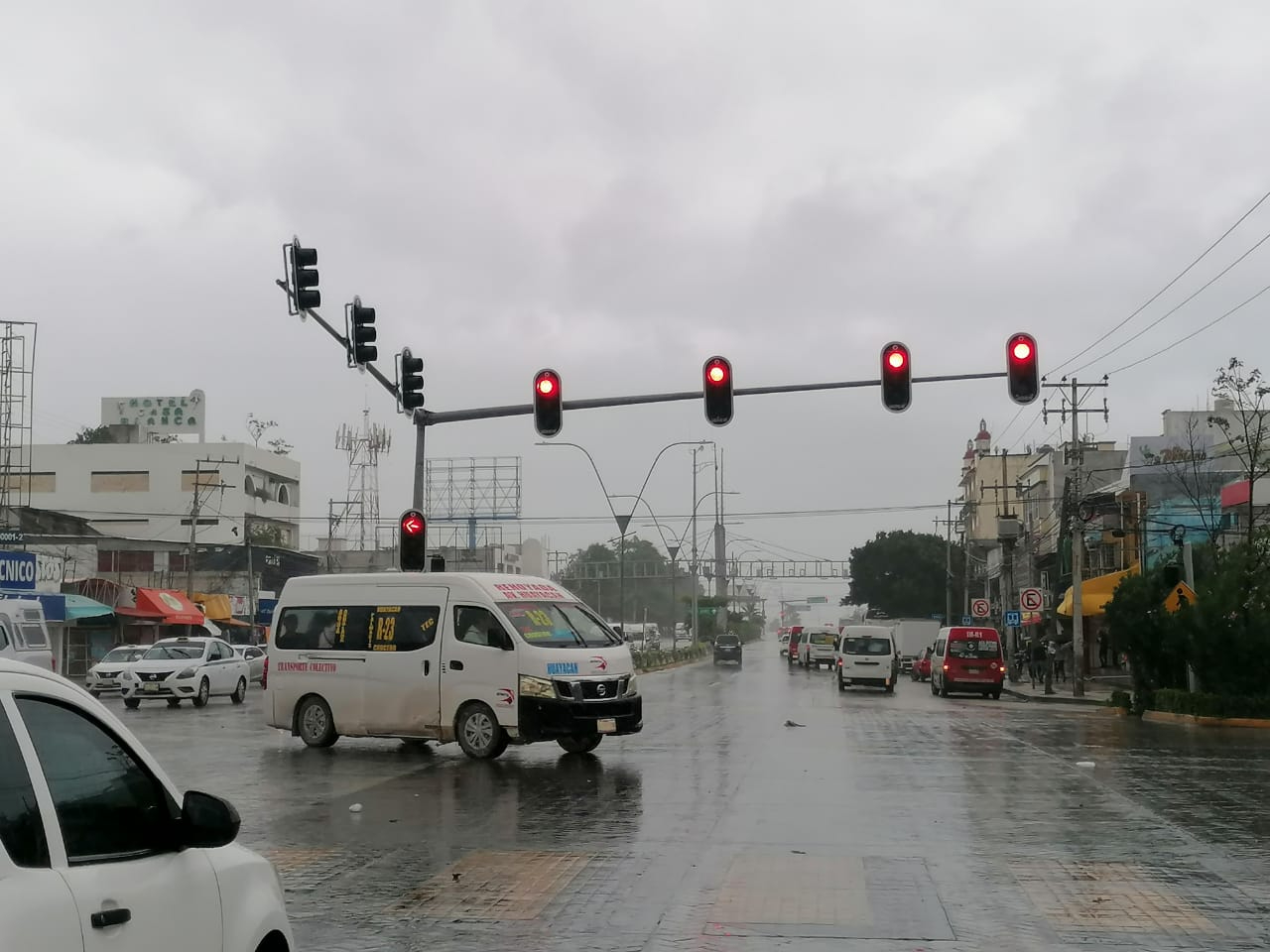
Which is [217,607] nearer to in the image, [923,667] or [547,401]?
[923,667]

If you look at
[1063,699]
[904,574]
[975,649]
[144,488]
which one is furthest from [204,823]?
[904,574]

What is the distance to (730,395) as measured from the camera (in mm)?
20797

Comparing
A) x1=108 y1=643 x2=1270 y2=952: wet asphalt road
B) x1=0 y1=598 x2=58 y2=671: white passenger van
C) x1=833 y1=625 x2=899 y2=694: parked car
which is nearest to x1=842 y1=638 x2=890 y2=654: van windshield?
x1=833 y1=625 x2=899 y2=694: parked car

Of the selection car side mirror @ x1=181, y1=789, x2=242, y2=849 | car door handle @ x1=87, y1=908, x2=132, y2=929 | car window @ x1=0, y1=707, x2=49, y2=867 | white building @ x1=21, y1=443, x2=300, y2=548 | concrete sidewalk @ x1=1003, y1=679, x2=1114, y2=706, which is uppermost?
white building @ x1=21, y1=443, x2=300, y2=548

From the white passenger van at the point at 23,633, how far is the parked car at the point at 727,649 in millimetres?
50631

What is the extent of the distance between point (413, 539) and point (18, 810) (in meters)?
20.4

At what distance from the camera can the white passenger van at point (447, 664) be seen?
17812mm

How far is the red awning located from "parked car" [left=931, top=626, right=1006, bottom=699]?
3217 cm

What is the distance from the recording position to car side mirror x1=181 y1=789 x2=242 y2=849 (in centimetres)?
420

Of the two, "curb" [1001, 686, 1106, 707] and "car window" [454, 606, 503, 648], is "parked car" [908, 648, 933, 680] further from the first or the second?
"car window" [454, 606, 503, 648]

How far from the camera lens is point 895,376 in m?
20.3

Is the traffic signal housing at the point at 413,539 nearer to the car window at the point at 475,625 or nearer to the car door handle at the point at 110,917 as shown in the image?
the car window at the point at 475,625

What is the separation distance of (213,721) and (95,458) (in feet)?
254

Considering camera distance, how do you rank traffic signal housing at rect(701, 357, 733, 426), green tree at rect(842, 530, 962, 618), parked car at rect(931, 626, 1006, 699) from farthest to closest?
green tree at rect(842, 530, 962, 618), parked car at rect(931, 626, 1006, 699), traffic signal housing at rect(701, 357, 733, 426)
